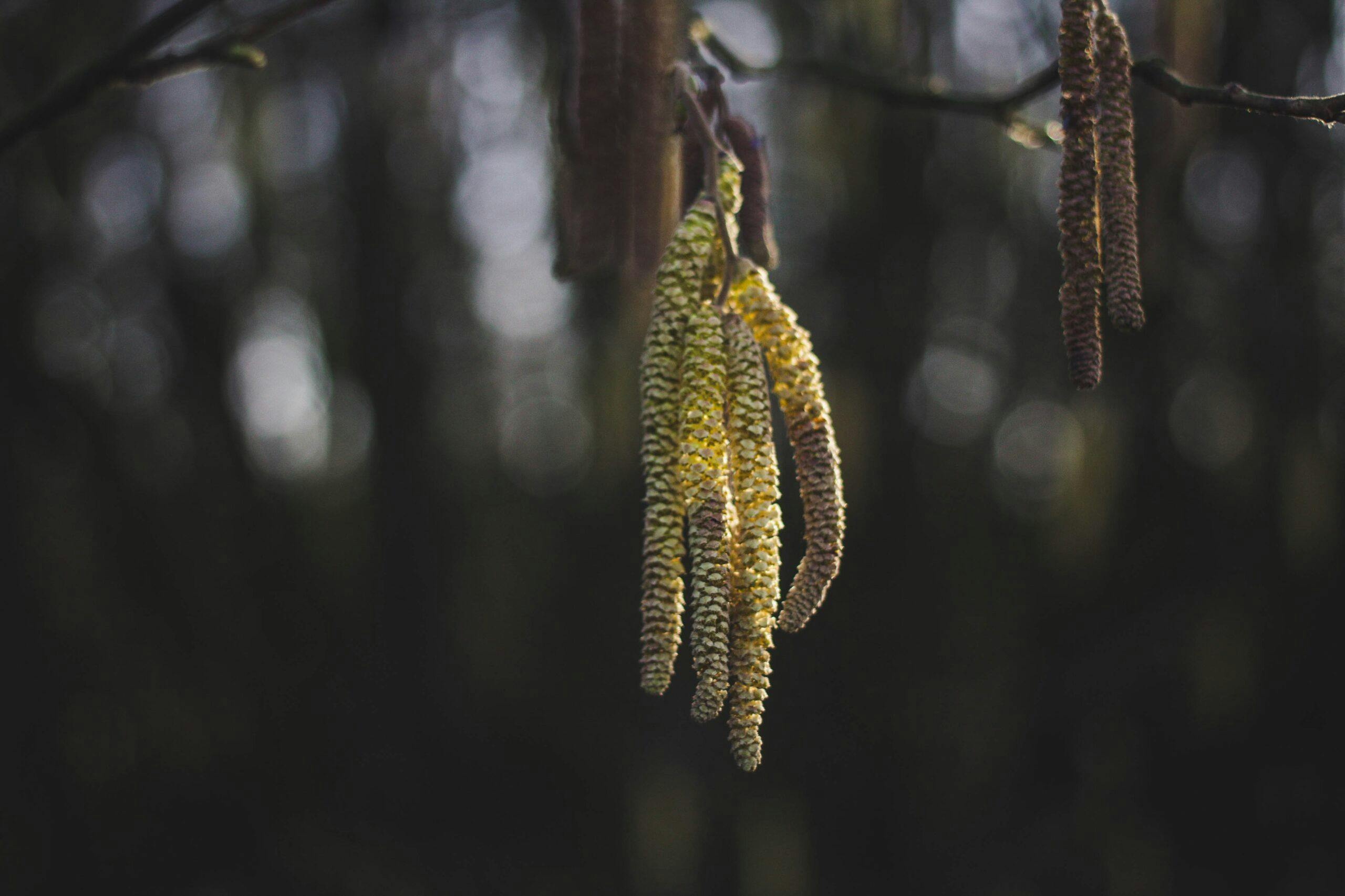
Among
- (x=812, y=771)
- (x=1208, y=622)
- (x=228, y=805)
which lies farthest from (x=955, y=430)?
(x=228, y=805)

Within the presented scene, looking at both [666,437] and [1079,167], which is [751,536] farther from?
[1079,167]

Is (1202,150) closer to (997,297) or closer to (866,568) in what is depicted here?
(997,297)

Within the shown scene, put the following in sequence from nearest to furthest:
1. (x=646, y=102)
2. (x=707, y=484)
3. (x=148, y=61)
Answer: (x=707, y=484)
(x=646, y=102)
(x=148, y=61)

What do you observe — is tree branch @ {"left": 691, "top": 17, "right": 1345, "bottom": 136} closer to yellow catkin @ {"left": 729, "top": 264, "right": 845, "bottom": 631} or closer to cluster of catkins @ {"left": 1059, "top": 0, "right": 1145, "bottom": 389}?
cluster of catkins @ {"left": 1059, "top": 0, "right": 1145, "bottom": 389}

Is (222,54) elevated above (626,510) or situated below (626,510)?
above

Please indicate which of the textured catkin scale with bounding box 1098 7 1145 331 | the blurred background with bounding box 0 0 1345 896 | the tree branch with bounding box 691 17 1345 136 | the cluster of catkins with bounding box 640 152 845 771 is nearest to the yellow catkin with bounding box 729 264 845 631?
the cluster of catkins with bounding box 640 152 845 771

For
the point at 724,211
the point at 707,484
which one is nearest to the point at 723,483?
the point at 707,484
